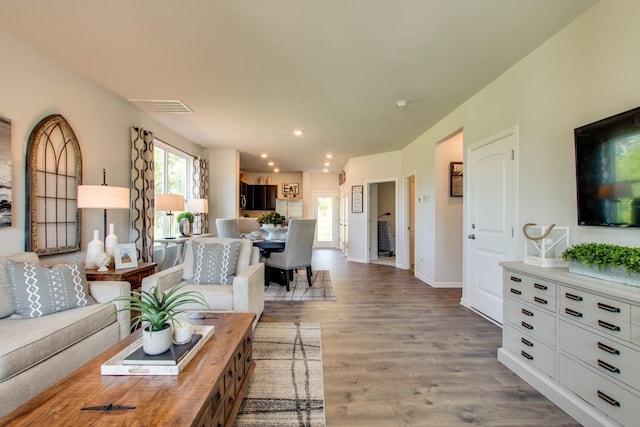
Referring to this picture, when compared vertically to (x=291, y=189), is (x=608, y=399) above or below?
below

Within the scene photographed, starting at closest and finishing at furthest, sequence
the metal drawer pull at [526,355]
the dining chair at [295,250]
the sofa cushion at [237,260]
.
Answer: the metal drawer pull at [526,355] < the sofa cushion at [237,260] < the dining chair at [295,250]

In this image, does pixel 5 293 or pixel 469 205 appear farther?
pixel 469 205

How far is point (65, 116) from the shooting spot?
2781mm

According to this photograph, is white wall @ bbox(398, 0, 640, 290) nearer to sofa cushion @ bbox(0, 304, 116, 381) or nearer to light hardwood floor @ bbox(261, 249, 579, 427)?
light hardwood floor @ bbox(261, 249, 579, 427)

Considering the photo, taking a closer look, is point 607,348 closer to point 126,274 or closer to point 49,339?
point 49,339

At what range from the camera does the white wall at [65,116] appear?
230 cm

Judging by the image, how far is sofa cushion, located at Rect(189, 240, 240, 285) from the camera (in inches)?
116

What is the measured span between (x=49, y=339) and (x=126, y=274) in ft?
3.35

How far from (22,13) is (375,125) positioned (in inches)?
152

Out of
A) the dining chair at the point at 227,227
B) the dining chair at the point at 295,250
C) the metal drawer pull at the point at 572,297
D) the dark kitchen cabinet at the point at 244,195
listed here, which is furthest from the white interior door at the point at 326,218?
the metal drawer pull at the point at 572,297

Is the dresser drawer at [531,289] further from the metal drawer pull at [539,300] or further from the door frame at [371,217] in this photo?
the door frame at [371,217]

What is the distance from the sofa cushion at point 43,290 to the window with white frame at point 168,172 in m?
2.71

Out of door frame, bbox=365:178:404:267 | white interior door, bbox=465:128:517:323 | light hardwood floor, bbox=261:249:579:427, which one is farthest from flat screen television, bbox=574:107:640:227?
door frame, bbox=365:178:404:267

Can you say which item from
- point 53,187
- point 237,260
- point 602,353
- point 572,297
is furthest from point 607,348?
point 53,187
